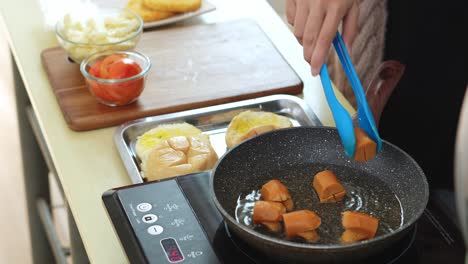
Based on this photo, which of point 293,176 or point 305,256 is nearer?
point 305,256

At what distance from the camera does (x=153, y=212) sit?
0.93m

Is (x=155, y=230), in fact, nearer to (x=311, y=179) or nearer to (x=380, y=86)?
(x=311, y=179)

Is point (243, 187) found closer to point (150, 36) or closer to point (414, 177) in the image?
point (414, 177)

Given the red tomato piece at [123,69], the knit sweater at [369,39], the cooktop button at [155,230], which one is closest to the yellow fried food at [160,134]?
the red tomato piece at [123,69]

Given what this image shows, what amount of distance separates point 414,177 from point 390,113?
0.68 metres

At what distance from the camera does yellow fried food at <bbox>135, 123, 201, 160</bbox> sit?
1140 millimetres

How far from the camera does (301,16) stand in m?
1.15

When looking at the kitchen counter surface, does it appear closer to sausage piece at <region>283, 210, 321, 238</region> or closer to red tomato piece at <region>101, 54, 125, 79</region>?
red tomato piece at <region>101, 54, 125, 79</region>

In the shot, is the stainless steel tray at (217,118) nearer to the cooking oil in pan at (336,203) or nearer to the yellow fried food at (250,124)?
the yellow fried food at (250,124)

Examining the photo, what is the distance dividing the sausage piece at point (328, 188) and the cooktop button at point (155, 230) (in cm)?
21

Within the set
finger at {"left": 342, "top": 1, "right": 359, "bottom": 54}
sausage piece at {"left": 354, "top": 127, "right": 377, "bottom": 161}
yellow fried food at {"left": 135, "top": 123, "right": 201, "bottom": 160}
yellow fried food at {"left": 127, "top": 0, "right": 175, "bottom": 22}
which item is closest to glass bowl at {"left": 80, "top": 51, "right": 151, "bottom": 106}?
yellow fried food at {"left": 135, "top": 123, "right": 201, "bottom": 160}

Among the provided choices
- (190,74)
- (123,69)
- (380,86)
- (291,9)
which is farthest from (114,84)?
(380,86)

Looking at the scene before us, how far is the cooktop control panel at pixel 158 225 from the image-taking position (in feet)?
2.84

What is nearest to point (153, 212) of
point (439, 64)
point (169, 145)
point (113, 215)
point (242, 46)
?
point (113, 215)
